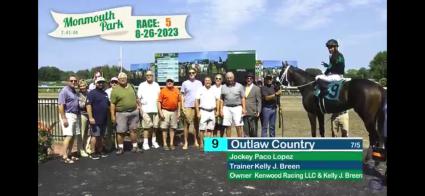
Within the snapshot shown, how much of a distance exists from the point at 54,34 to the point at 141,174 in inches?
128

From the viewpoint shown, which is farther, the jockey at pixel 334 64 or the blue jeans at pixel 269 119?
the blue jeans at pixel 269 119

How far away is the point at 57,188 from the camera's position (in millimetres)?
6035

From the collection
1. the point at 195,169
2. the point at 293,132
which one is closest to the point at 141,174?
the point at 195,169

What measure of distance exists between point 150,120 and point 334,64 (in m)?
3.90

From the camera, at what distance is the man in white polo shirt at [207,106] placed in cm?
844

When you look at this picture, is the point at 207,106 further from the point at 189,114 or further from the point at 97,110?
the point at 97,110

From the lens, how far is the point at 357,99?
755 centimetres

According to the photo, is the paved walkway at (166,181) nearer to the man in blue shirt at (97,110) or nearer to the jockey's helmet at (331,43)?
the man in blue shirt at (97,110)

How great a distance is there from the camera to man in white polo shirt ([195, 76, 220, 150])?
8.44m

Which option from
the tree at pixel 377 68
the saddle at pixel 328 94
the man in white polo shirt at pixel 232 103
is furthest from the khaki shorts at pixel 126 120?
the tree at pixel 377 68

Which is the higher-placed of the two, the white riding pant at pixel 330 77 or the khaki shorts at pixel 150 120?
the white riding pant at pixel 330 77

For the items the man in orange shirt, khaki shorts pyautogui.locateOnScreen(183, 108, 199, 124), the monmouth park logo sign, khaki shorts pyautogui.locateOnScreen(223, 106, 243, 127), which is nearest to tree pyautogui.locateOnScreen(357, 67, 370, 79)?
khaki shorts pyautogui.locateOnScreen(223, 106, 243, 127)

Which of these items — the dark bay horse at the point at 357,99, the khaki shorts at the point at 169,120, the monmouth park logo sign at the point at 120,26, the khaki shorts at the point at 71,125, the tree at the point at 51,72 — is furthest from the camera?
the khaki shorts at the point at 169,120

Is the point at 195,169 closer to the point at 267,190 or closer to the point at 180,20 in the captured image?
the point at 267,190
